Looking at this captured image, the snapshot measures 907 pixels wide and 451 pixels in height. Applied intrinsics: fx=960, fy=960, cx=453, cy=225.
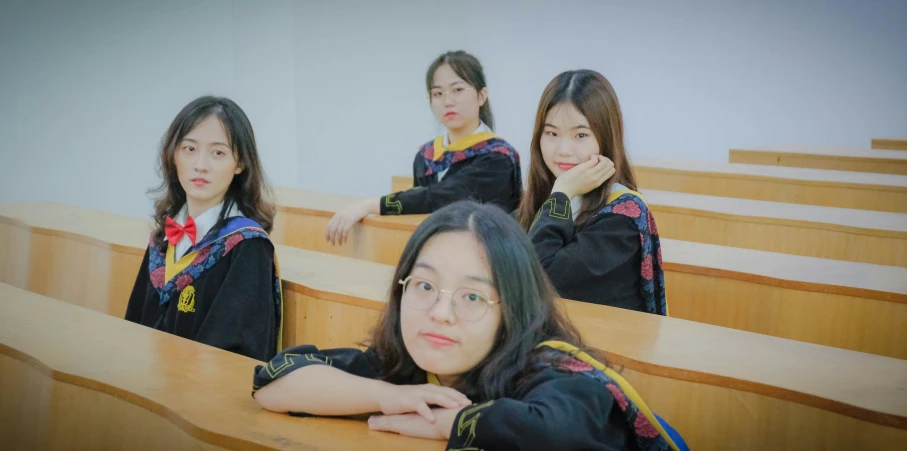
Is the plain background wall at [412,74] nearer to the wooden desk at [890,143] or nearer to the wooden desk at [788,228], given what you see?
the wooden desk at [890,143]

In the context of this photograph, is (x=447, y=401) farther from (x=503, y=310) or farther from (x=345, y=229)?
(x=345, y=229)

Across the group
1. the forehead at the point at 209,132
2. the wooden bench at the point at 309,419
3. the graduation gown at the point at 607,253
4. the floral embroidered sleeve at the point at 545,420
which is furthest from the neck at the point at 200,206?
the floral embroidered sleeve at the point at 545,420

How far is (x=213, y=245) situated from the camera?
2234 mm

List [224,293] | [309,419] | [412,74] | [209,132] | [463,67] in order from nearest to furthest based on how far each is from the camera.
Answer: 1. [309,419]
2. [224,293]
3. [209,132]
4. [463,67]
5. [412,74]

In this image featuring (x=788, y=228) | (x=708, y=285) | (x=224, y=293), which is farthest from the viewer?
(x=788, y=228)

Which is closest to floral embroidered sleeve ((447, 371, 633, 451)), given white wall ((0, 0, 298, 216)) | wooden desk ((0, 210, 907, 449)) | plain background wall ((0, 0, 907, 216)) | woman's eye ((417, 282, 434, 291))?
woman's eye ((417, 282, 434, 291))

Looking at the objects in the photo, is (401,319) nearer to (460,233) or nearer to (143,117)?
(460,233)

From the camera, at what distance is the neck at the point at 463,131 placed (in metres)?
3.54

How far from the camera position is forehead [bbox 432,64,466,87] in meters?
3.42

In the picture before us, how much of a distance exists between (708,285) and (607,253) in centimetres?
35

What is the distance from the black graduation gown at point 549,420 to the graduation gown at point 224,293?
0.94 m

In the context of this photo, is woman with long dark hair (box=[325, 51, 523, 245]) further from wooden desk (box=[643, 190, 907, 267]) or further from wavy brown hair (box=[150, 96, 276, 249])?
wavy brown hair (box=[150, 96, 276, 249])

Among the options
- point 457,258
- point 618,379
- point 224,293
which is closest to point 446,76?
point 224,293

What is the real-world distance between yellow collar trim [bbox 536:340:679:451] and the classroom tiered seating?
2.94 feet
